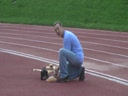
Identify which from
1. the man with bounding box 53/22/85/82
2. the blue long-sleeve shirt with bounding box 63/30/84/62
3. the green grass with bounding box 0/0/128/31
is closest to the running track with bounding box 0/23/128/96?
the man with bounding box 53/22/85/82

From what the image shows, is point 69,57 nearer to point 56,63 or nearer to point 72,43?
point 72,43

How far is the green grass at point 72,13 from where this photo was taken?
2394 cm

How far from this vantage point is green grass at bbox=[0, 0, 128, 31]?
78.5 feet

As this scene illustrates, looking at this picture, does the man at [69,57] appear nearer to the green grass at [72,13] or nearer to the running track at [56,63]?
the running track at [56,63]

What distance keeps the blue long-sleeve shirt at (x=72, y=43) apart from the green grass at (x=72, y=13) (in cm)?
1300

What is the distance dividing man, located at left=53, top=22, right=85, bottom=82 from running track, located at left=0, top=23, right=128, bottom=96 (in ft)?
0.58

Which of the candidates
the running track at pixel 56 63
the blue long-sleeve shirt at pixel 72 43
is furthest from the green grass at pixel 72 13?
the blue long-sleeve shirt at pixel 72 43

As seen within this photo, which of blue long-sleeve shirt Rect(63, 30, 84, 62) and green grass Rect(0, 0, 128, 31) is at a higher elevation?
blue long-sleeve shirt Rect(63, 30, 84, 62)

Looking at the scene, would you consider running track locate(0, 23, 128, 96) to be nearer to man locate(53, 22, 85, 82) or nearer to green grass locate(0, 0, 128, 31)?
Answer: man locate(53, 22, 85, 82)

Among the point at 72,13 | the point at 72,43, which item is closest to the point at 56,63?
the point at 72,43

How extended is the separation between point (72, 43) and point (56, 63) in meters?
2.50

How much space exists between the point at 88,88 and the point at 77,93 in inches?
21.2

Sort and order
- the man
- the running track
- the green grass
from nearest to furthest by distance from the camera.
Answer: the running track
the man
the green grass

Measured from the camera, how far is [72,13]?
1062 inches
